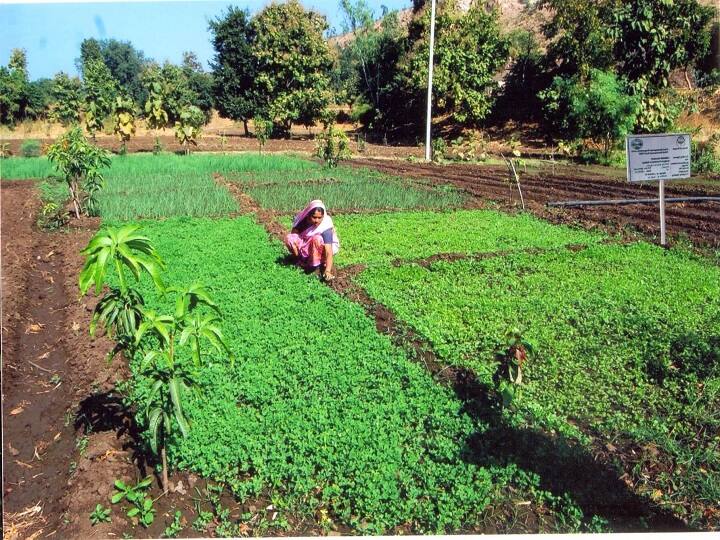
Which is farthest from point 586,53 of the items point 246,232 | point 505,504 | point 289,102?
point 505,504

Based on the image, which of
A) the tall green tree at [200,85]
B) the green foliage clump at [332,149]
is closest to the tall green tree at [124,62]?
the tall green tree at [200,85]

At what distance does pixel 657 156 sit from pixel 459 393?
17.4 ft

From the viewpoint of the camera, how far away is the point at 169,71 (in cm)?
2903

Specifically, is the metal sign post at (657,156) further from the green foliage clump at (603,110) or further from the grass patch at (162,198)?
the green foliage clump at (603,110)

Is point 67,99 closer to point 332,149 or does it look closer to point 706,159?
point 332,149

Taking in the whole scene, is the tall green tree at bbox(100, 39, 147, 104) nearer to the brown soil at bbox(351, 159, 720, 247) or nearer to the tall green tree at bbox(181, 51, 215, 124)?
the tall green tree at bbox(181, 51, 215, 124)

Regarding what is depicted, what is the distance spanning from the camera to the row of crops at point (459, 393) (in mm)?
3000

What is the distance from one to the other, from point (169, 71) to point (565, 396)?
29776mm

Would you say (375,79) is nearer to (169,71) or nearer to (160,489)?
(169,71)

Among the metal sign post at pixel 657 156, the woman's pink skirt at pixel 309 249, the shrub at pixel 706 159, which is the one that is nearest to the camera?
the woman's pink skirt at pixel 309 249

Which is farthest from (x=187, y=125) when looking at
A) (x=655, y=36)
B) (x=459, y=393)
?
(x=459, y=393)

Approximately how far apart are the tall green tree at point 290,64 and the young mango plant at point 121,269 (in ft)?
89.9

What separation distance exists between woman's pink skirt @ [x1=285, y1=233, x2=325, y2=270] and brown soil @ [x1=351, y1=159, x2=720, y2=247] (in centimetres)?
493

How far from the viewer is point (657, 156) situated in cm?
736
